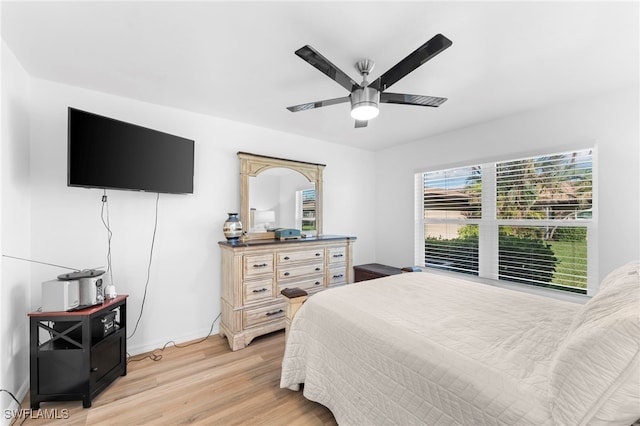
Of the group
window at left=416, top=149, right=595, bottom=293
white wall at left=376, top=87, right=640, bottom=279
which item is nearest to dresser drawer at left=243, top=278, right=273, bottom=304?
window at left=416, top=149, right=595, bottom=293

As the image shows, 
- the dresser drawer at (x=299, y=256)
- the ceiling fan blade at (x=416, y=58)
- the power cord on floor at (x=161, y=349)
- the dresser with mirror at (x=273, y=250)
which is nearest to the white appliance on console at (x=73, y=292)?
the power cord on floor at (x=161, y=349)

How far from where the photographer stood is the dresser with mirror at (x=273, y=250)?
2654mm

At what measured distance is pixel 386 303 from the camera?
173 centimetres

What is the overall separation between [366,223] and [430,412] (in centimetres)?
339

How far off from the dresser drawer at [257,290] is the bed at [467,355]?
0.99m

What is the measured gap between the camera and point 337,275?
133 inches

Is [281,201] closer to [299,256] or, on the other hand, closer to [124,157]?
[299,256]

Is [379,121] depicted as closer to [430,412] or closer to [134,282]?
[430,412]

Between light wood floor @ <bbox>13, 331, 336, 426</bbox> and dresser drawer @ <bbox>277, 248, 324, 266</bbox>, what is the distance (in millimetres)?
947

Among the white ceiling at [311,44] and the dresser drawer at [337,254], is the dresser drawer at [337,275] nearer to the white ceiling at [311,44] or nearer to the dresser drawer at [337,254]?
the dresser drawer at [337,254]

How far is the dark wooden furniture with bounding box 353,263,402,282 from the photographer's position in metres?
3.57

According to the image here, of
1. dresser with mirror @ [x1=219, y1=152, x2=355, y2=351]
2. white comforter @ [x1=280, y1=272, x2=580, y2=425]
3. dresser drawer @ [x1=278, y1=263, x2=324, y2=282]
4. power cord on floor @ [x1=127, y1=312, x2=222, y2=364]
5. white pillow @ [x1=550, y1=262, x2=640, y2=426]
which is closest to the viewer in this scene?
white pillow @ [x1=550, y1=262, x2=640, y2=426]

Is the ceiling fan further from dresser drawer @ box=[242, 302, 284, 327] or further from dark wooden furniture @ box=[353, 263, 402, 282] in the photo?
dark wooden furniture @ box=[353, 263, 402, 282]

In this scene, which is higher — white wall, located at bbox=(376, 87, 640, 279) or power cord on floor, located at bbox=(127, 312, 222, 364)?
white wall, located at bbox=(376, 87, 640, 279)
